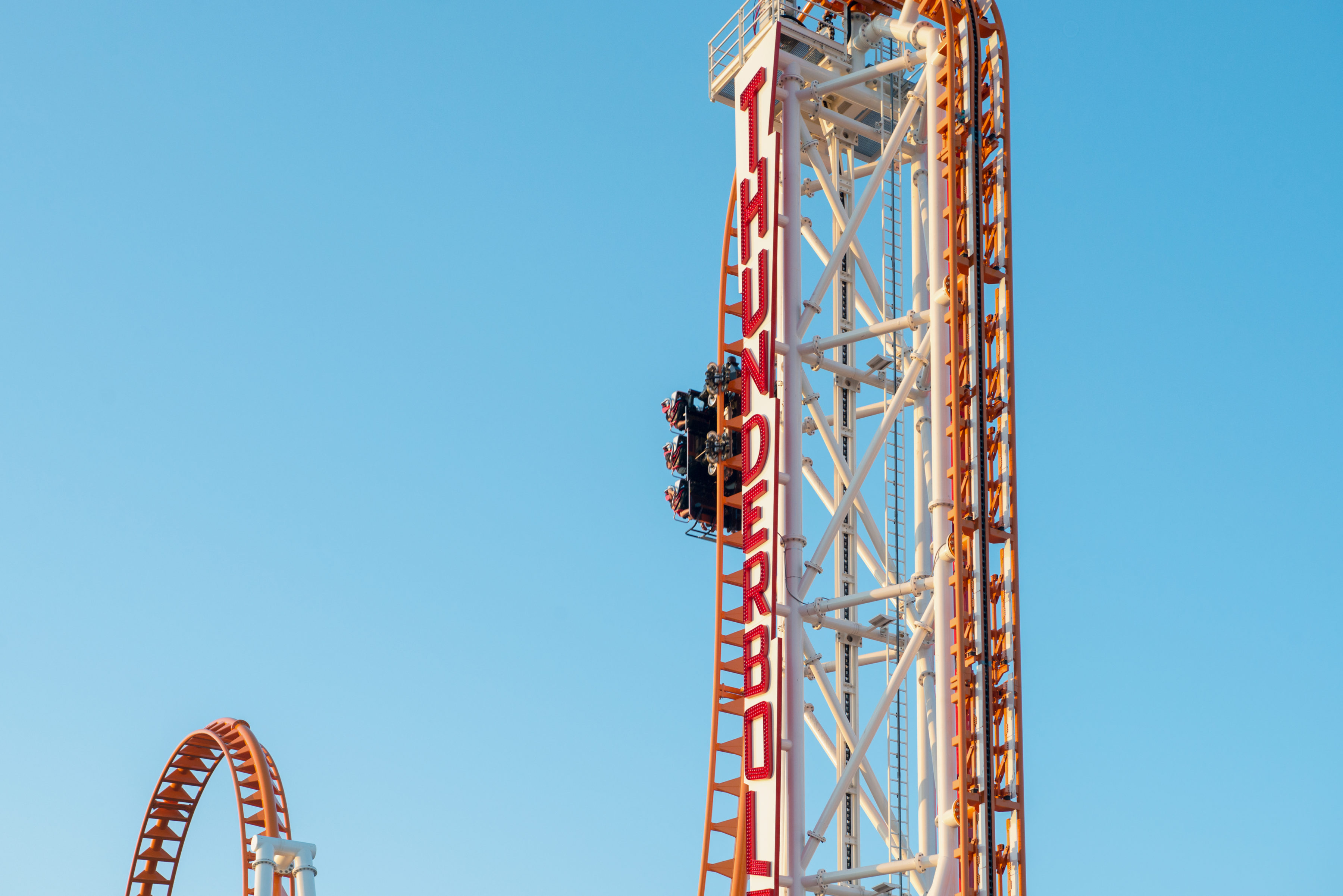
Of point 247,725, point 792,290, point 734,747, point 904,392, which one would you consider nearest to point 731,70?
point 792,290

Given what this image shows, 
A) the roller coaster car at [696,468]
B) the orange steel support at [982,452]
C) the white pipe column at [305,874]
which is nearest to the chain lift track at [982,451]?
the orange steel support at [982,452]

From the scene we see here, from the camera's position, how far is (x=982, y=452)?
3447cm

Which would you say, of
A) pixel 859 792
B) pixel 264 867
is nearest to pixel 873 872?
pixel 859 792

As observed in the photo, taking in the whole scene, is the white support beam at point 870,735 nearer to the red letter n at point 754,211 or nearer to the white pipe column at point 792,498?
the white pipe column at point 792,498

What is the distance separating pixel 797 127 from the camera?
130 feet

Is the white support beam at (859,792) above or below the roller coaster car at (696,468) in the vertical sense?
below

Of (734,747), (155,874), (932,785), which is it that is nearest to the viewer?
(932,785)

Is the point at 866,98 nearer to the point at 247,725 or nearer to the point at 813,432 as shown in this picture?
the point at 813,432

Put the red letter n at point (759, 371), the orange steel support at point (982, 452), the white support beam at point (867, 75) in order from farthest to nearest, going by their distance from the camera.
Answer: the white support beam at point (867, 75) < the red letter n at point (759, 371) < the orange steel support at point (982, 452)

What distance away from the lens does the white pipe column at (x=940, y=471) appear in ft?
110

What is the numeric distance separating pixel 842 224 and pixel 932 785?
1073cm

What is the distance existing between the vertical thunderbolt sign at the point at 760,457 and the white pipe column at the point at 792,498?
0.19 metres

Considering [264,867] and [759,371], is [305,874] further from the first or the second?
[759,371]

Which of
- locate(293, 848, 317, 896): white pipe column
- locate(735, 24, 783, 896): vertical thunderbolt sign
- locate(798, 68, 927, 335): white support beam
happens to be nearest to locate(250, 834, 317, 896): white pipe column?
locate(293, 848, 317, 896): white pipe column
